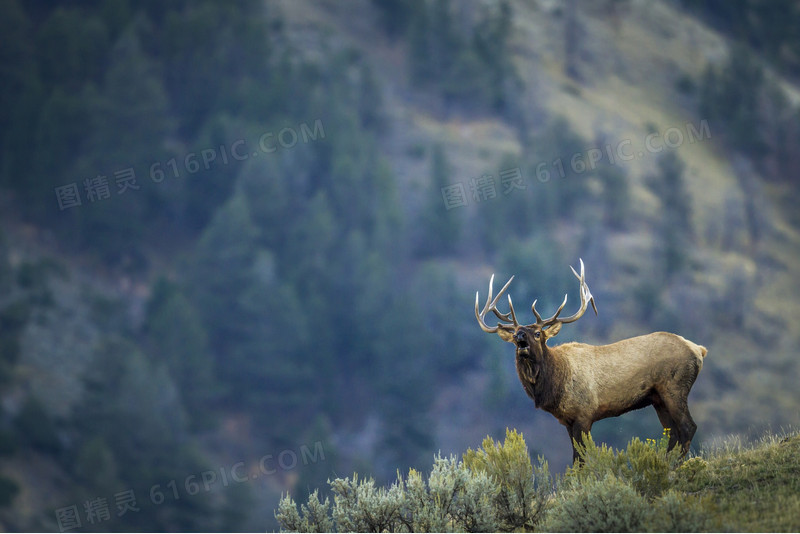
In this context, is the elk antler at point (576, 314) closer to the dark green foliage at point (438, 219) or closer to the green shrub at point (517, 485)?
the green shrub at point (517, 485)

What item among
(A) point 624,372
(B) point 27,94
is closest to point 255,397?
(B) point 27,94

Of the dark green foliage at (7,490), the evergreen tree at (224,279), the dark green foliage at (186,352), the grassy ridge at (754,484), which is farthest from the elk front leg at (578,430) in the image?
the evergreen tree at (224,279)

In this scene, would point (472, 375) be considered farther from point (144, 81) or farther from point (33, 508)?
point (144, 81)

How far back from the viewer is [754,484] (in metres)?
12.0

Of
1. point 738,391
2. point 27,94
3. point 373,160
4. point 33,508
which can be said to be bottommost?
point 33,508

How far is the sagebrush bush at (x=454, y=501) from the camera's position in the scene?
12.1m

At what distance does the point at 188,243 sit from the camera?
454 feet

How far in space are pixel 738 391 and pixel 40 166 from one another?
83142 millimetres

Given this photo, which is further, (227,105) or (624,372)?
(227,105)

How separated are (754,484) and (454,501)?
330 cm

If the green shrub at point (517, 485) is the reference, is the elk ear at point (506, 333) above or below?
above

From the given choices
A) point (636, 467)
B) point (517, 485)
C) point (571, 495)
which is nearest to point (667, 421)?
point (636, 467)

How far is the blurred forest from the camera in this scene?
317 feet

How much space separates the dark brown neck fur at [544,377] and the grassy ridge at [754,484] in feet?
6.45
